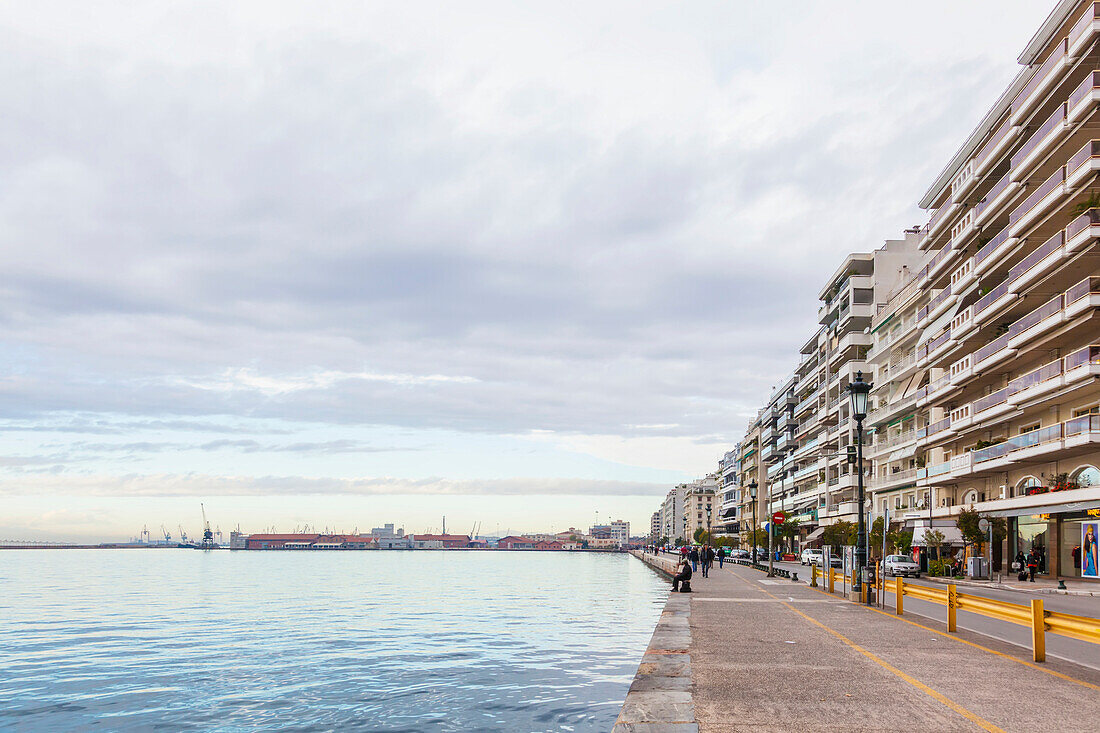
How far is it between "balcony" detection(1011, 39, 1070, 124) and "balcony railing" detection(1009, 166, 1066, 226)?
387 cm

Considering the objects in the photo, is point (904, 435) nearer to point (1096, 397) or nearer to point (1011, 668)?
point (1096, 397)

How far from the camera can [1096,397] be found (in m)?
43.3

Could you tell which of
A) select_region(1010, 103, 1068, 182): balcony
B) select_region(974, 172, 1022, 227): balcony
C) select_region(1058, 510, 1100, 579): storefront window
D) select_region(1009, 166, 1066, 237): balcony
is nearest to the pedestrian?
select_region(1058, 510, 1100, 579): storefront window

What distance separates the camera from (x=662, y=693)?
33.4 feet

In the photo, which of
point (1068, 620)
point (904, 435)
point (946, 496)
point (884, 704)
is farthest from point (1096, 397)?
point (884, 704)

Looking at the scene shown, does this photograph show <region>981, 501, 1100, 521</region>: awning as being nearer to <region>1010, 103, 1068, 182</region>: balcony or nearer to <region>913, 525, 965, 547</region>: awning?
<region>913, 525, 965, 547</region>: awning

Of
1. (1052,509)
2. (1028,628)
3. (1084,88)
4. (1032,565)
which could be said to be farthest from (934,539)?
(1028,628)

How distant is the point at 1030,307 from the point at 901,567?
51.3 ft

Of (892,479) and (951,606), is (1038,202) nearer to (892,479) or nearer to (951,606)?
(892,479)

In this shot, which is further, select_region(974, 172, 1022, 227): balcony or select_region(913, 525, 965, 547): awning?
select_region(913, 525, 965, 547): awning

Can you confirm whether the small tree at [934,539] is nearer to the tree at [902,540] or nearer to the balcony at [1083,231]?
the tree at [902,540]

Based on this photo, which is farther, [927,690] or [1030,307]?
[1030,307]

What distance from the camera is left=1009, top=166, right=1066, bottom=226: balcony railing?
44875 mm

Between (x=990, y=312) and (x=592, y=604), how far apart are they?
2716cm
